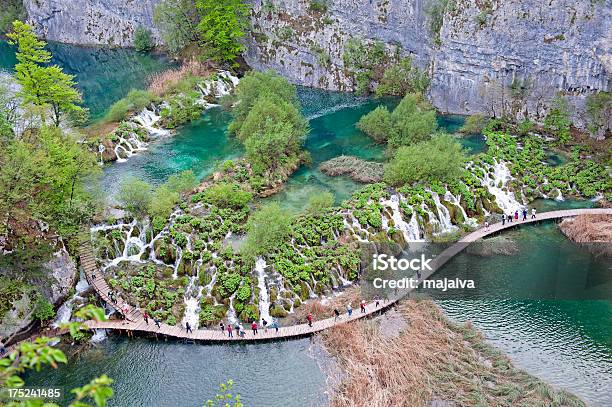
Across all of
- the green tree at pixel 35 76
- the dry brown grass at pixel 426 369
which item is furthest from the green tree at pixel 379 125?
the green tree at pixel 35 76

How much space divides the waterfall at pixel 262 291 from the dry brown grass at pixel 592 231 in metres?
21.3

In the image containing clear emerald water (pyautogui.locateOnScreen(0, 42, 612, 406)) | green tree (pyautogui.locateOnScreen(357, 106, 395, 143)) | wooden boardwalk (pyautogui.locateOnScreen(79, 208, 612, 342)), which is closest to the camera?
clear emerald water (pyautogui.locateOnScreen(0, 42, 612, 406))

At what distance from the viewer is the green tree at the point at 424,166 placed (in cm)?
4253

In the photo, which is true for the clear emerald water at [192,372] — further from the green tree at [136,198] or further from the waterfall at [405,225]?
the waterfall at [405,225]

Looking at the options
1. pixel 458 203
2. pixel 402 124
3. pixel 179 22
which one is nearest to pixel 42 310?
pixel 458 203

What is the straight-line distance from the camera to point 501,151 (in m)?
48.7

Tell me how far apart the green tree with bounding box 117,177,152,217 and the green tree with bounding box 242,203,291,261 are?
716cm

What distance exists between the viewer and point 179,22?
74.2 meters

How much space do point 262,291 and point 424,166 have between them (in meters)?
16.3

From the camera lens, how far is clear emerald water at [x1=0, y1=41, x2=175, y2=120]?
223 feet

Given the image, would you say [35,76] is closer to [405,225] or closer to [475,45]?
[405,225]

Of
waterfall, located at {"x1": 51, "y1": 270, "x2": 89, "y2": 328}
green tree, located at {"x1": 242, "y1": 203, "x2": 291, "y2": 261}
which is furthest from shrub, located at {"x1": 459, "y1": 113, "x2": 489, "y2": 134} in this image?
waterfall, located at {"x1": 51, "y1": 270, "x2": 89, "y2": 328}

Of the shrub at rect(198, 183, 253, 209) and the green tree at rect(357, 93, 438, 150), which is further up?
the green tree at rect(357, 93, 438, 150)

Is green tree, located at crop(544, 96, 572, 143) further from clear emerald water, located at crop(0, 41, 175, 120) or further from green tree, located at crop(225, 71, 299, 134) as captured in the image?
clear emerald water, located at crop(0, 41, 175, 120)
